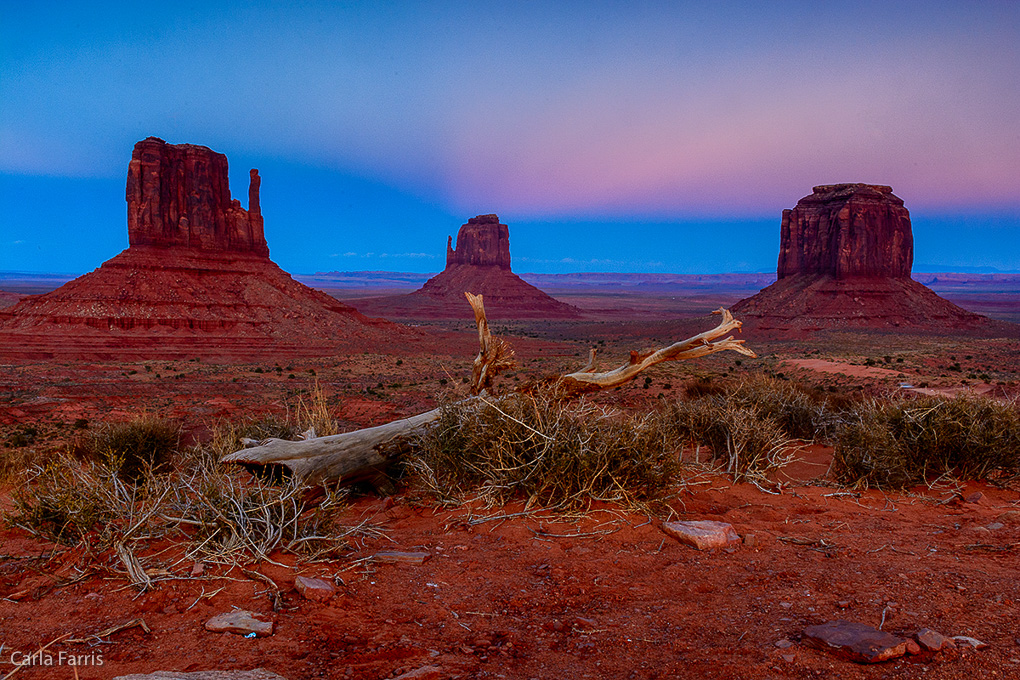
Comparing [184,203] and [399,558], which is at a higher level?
[184,203]

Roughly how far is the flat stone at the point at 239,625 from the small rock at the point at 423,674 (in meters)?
0.92

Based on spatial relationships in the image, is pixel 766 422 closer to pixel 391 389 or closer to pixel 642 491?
pixel 642 491

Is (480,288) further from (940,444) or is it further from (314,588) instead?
(314,588)

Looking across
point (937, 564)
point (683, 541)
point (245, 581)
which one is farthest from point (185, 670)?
point (937, 564)

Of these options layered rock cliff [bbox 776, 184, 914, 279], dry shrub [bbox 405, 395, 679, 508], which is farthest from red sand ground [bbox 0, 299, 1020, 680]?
layered rock cliff [bbox 776, 184, 914, 279]

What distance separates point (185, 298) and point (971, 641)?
153 ft

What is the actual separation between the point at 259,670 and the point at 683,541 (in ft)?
11.2

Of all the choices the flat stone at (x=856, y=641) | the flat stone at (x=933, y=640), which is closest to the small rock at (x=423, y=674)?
the flat stone at (x=856, y=641)

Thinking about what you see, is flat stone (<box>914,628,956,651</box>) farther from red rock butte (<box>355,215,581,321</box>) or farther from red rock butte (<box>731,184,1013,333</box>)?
red rock butte (<box>355,215,581,321</box>)

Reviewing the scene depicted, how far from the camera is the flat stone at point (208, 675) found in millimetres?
2631

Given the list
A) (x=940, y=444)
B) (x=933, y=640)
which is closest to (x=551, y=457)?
(x=933, y=640)

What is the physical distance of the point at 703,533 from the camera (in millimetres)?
4938

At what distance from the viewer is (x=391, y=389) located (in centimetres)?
2281

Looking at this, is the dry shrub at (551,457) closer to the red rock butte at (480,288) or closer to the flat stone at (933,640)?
the flat stone at (933,640)
